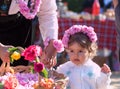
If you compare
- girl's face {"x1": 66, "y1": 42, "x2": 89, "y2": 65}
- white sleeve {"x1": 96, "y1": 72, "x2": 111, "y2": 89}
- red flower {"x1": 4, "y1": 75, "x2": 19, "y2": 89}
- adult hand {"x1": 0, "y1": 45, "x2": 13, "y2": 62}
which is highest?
adult hand {"x1": 0, "y1": 45, "x2": 13, "y2": 62}

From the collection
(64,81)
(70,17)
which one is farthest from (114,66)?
(64,81)

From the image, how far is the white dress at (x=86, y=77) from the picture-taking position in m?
2.70

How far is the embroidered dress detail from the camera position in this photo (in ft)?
8.53

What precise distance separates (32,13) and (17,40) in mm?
351

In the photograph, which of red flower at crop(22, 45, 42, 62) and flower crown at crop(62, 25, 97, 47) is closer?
red flower at crop(22, 45, 42, 62)

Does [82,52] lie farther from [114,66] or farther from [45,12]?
[114,66]

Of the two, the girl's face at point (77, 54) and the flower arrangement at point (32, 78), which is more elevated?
the flower arrangement at point (32, 78)

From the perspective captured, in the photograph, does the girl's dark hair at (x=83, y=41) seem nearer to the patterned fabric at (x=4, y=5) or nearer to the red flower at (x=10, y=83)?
the patterned fabric at (x=4, y=5)

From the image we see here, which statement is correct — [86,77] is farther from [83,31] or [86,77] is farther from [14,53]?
[14,53]

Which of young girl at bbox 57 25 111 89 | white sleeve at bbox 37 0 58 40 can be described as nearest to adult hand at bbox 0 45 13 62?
white sleeve at bbox 37 0 58 40

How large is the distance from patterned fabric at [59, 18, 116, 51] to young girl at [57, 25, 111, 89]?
283 cm

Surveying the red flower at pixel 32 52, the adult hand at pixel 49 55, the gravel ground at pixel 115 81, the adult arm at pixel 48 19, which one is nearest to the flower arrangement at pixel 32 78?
the red flower at pixel 32 52

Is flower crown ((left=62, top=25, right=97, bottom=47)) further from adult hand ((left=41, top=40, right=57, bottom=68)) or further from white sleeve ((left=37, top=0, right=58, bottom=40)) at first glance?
adult hand ((left=41, top=40, right=57, bottom=68))

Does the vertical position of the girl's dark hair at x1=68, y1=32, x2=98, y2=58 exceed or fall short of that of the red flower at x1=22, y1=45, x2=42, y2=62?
it falls short
